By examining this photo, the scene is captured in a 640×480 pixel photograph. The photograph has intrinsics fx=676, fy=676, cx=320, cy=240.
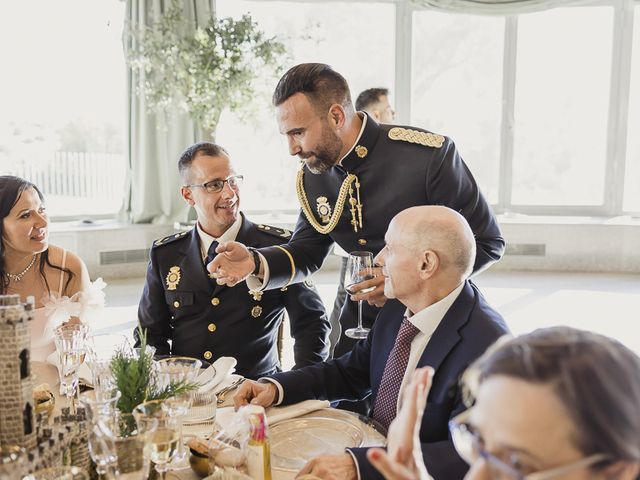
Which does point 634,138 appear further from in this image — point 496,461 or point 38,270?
point 496,461

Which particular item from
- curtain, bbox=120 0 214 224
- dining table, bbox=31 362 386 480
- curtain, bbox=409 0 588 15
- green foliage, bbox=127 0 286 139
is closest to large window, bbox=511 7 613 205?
curtain, bbox=409 0 588 15

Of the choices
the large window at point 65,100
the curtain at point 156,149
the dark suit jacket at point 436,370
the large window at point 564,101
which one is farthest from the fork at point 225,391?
the large window at point 564,101

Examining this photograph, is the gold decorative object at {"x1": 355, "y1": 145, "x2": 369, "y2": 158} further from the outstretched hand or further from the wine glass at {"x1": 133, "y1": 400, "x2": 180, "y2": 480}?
the wine glass at {"x1": 133, "y1": 400, "x2": 180, "y2": 480}

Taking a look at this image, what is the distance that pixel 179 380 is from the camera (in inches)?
65.2

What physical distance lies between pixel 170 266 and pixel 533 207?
5.98 m

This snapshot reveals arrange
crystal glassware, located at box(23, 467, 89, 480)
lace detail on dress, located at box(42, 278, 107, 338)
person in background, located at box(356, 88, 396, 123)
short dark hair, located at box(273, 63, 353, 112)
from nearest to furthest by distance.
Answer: crystal glassware, located at box(23, 467, 89, 480) < short dark hair, located at box(273, 63, 353, 112) < lace detail on dress, located at box(42, 278, 107, 338) < person in background, located at box(356, 88, 396, 123)

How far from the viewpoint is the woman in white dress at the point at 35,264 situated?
8.80ft

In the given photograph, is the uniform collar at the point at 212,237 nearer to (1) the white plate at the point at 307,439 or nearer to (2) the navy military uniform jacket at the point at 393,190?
(2) the navy military uniform jacket at the point at 393,190

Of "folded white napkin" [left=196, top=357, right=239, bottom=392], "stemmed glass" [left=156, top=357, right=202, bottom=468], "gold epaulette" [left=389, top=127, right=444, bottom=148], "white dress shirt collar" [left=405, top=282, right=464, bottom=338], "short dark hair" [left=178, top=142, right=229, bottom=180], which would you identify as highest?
"gold epaulette" [left=389, top=127, right=444, bottom=148]

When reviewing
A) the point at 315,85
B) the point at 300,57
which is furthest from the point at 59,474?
the point at 300,57

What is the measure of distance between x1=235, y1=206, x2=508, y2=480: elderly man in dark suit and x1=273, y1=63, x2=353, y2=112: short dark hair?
649 mm

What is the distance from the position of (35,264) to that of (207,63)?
139 inches

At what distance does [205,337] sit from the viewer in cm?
272

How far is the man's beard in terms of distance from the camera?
8.13 feet
